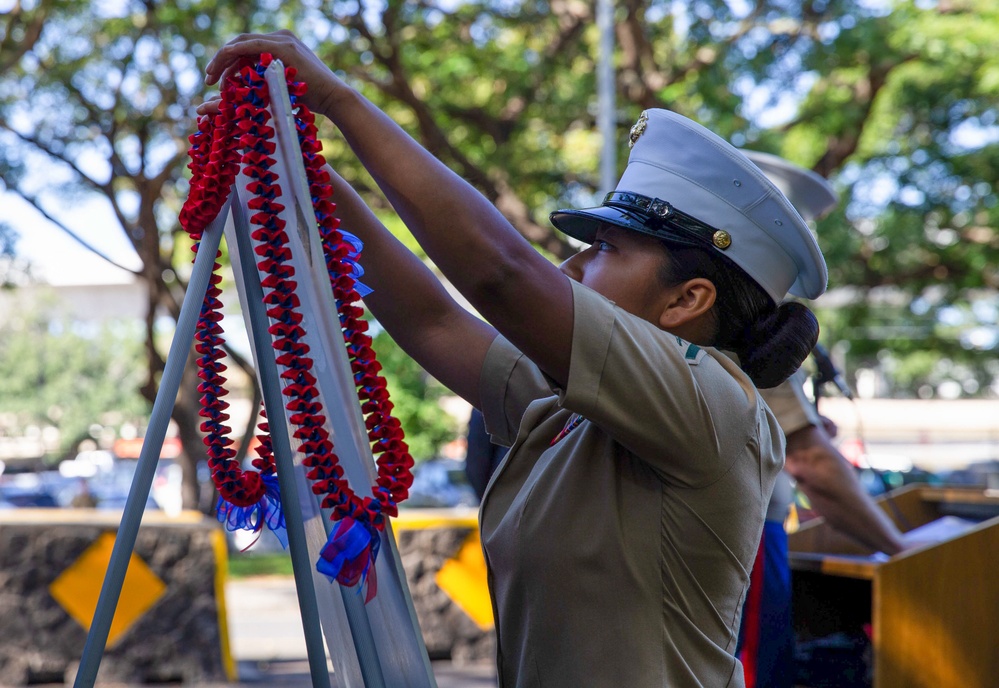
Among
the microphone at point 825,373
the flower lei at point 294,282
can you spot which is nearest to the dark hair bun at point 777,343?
the flower lei at point 294,282

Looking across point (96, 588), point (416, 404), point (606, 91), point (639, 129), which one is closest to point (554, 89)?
point (606, 91)

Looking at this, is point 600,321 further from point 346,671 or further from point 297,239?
point 346,671

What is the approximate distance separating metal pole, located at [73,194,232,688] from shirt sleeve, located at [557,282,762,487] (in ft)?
1.59

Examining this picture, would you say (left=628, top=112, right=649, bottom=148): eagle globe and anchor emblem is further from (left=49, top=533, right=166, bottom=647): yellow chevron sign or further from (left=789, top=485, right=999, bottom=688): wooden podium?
(left=49, top=533, right=166, bottom=647): yellow chevron sign

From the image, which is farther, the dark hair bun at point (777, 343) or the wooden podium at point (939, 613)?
the wooden podium at point (939, 613)

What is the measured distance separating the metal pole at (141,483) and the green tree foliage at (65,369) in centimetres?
4362

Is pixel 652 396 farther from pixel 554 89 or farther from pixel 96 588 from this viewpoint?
pixel 554 89

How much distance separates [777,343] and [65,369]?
1819 inches

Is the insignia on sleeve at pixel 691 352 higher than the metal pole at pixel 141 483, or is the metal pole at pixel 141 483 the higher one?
the insignia on sleeve at pixel 691 352

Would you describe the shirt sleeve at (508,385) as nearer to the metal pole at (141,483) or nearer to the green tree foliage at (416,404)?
the metal pole at (141,483)

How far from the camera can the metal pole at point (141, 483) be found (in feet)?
4.16

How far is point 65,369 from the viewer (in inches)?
1727

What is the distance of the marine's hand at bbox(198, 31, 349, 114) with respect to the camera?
135 cm

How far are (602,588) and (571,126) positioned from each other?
1094cm
